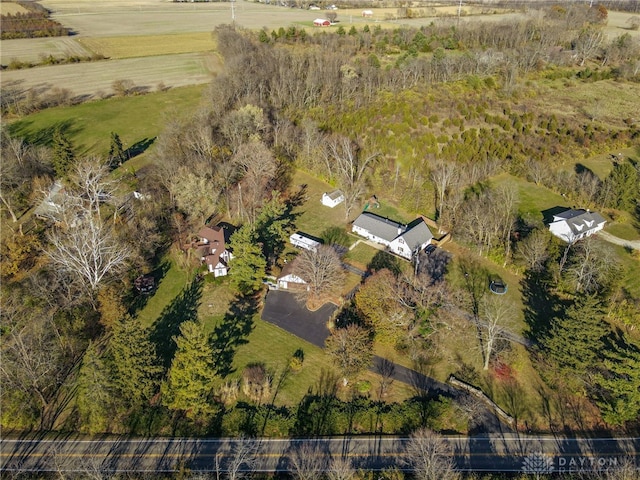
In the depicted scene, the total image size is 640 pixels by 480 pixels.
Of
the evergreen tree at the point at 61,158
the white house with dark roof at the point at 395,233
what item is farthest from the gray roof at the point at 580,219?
the evergreen tree at the point at 61,158

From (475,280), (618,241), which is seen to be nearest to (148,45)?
(475,280)

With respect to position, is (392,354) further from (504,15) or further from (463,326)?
(504,15)

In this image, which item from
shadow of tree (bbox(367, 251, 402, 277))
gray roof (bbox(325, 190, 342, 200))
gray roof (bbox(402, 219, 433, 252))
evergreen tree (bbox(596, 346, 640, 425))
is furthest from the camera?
gray roof (bbox(325, 190, 342, 200))

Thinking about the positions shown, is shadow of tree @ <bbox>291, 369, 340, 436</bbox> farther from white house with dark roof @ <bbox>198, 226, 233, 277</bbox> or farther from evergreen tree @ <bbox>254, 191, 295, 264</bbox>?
white house with dark roof @ <bbox>198, 226, 233, 277</bbox>

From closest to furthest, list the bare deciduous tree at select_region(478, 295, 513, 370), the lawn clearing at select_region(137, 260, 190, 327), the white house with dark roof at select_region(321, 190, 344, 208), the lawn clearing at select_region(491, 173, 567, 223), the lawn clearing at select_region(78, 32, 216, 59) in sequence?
the bare deciduous tree at select_region(478, 295, 513, 370)
the lawn clearing at select_region(137, 260, 190, 327)
the lawn clearing at select_region(491, 173, 567, 223)
the white house with dark roof at select_region(321, 190, 344, 208)
the lawn clearing at select_region(78, 32, 216, 59)

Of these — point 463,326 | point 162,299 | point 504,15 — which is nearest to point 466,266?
point 463,326

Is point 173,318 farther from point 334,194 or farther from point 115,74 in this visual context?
point 115,74

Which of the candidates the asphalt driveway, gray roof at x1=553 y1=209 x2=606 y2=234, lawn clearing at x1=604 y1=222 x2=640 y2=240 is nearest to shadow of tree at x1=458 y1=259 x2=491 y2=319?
gray roof at x1=553 y1=209 x2=606 y2=234
